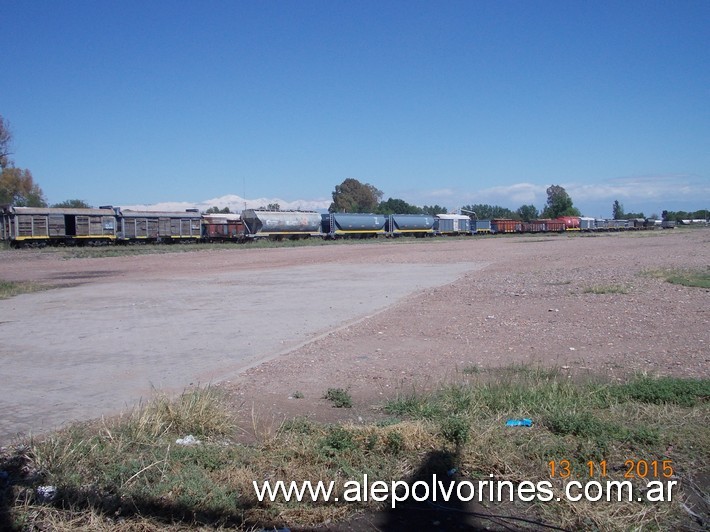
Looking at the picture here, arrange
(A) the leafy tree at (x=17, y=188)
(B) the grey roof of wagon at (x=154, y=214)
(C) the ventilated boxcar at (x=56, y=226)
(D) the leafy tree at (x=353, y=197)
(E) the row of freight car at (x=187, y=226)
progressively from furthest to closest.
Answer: (D) the leafy tree at (x=353, y=197) → (A) the leafy tree at (x=17, y=188) → (B) the grey roof of wagon at (x=154, y=214) → (E) the row of freight car at (x=187, y=226) → (C) the ventilated boxcar at (x=56, y=226)

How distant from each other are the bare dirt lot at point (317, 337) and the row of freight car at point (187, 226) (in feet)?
102

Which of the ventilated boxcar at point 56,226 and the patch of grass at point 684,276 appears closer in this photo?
the patch of grass at point 684,276

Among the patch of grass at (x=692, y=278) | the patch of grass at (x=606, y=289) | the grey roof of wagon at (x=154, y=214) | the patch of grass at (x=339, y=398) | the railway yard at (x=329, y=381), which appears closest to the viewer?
the railway yard at (x=329, y=381)

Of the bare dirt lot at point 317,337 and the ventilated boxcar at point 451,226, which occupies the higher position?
the ventilated boxcar at point 451,226

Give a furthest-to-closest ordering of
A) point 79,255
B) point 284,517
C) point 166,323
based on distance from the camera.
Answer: point 79,255
point 166,323
point 284,517

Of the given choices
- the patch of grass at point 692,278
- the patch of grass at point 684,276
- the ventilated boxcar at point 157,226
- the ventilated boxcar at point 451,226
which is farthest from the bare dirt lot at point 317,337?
the ventilated boxcar at point 451,226

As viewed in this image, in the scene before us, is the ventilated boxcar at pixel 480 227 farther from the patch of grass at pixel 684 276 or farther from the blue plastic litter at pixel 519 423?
the blue plastic litter at pixel 519 423

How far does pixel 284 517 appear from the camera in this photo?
4586 millimetres

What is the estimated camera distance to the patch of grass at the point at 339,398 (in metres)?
7.55

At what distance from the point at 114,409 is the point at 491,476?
4.57 m

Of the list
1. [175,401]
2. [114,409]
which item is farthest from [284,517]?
[114,409]

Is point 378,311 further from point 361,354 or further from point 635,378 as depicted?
point 635,378

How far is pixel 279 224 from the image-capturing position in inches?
2635

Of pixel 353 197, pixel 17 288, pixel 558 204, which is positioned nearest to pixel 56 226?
pixel 17 288
